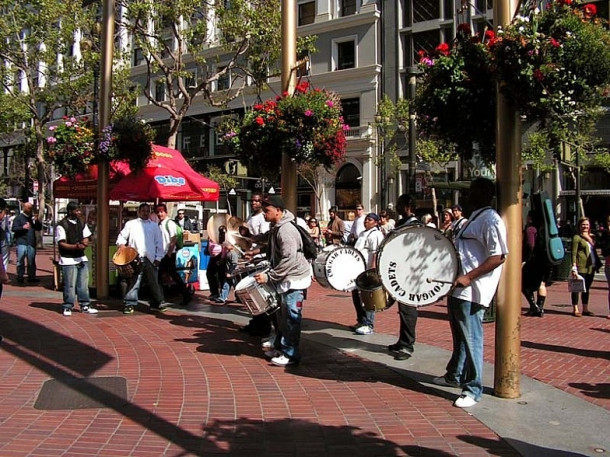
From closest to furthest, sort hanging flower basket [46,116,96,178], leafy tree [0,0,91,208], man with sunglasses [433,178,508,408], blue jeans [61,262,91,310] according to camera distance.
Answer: man with sunglasses [433,178,508,408], blue jeans [61,262,91,310], hanging flower basket [46,116,96,178], leafy tree [0,0,91,208]

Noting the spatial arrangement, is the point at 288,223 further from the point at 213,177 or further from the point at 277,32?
the point at 213,177

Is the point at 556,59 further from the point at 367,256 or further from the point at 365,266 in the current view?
the point at 367,256

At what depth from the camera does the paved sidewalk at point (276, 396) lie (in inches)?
162

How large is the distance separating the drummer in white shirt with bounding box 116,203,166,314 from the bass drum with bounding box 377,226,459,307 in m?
5.53

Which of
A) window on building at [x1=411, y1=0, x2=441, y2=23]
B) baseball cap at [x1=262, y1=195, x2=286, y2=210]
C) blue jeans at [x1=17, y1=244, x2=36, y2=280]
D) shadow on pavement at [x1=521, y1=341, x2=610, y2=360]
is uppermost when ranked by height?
window on building at [x1=411, y1=0, x2=441, y2=23]

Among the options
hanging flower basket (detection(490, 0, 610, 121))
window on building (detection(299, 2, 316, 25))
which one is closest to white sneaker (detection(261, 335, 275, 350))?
hanging flower basket (detection(490, 0, 610, 121))

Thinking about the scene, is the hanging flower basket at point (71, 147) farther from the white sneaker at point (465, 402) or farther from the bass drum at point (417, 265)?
the white sneaker at point (465, 402)

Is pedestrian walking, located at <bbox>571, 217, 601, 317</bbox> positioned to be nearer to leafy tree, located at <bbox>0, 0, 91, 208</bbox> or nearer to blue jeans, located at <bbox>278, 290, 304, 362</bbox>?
blue jeans, located at <bbox>278, 290, 304, 362</bbox>

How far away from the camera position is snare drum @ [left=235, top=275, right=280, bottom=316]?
6.25 m

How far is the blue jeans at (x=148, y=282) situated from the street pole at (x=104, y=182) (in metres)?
1.71

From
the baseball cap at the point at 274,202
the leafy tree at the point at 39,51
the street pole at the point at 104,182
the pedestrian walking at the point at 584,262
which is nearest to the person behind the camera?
the baseball cap at the point at 274,202

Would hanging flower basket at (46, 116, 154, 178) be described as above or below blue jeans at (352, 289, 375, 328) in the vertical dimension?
above

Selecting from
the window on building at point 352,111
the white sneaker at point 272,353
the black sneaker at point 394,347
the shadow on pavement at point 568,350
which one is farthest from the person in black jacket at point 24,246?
the window on building at point 352,111

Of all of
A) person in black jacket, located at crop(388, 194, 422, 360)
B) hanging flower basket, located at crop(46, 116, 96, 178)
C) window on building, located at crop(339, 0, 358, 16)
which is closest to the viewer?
person in black jacket, located at crop(388, 194, 422, 360)
